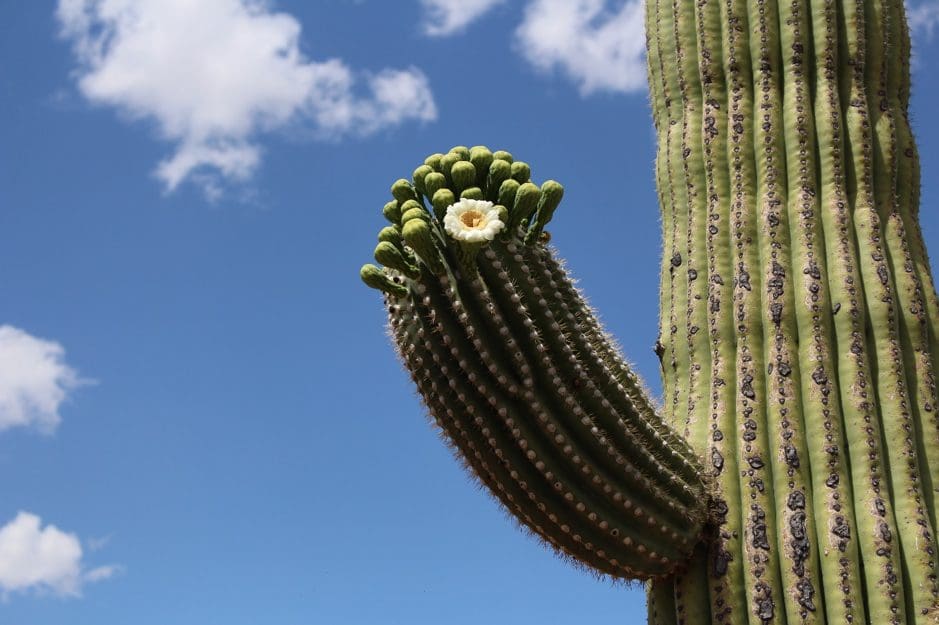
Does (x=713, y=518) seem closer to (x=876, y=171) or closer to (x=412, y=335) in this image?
(x=412, y=335)

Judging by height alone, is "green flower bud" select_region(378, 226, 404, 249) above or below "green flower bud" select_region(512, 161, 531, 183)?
below

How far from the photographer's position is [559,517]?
13.8 ft

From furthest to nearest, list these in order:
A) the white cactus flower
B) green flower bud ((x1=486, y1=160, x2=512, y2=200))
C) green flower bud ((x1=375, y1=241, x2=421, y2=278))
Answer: green flower bud ((x1=486, y1=160, x2=512, y2=200)) < green flower bud ((x1=375, y1=241, x2=421, y2=278)) < the white cactus flower

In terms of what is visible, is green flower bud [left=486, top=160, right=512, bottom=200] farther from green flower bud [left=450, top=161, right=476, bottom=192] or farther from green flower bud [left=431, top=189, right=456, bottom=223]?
green flower bud [left=431, top=189, right=456, bottom=223]

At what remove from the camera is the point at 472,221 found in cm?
399

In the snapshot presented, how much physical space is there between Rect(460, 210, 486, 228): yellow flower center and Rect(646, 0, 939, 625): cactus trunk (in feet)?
4.40

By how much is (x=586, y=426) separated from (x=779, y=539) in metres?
0.85

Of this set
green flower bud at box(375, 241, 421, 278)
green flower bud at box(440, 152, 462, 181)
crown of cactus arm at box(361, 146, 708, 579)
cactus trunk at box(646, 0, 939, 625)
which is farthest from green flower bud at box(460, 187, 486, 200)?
cactus trunk at box(646, 0, 939, 625)

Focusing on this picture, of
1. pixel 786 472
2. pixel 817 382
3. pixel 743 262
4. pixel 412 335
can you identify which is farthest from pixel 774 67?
pixel 412 335

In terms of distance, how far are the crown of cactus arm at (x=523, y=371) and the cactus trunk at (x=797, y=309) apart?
11.9 inches

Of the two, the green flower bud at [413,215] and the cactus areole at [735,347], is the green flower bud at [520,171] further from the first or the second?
the green flower bud at [413,215]

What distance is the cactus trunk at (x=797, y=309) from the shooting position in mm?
4223

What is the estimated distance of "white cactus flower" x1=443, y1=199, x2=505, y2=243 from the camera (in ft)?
12.8

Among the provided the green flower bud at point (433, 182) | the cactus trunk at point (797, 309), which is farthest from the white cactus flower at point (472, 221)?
the cactus trunk at point (797, 309)
